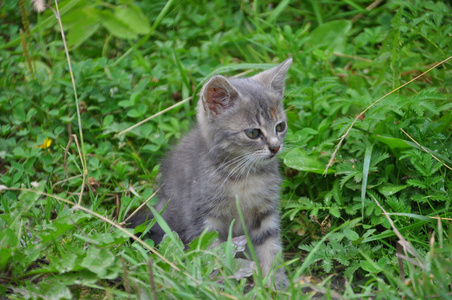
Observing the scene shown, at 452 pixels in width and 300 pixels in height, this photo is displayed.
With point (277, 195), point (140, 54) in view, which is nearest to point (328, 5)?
point (140, 54)

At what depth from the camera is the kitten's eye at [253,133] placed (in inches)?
129

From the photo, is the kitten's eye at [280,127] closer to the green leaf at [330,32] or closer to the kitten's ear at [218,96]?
the kitten's ear at [218,96]

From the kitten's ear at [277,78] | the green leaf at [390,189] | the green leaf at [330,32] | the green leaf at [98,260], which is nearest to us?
the green leaf at [98,260]

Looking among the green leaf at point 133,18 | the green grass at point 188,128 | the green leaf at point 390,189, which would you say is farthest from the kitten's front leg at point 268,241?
the green leaf at point 133,18

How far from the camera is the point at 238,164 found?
10.6 ft

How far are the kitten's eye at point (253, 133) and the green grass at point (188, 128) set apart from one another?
1.62 ft

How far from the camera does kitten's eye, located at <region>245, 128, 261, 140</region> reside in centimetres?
329

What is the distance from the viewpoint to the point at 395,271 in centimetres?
310

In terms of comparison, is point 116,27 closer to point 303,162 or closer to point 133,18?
point 133,18

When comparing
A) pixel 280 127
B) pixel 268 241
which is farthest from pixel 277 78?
pixel 268 241

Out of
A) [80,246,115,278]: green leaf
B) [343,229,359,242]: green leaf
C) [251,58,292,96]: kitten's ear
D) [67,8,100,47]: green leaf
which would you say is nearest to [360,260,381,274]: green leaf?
[343,229,359,242]: green leaf

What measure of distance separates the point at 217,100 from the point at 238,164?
466 millimetres

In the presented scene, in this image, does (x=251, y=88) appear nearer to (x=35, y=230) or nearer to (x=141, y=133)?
(x=141, y=133)

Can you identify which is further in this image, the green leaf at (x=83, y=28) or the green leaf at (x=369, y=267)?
the green leaf at (x=83, y=28)
